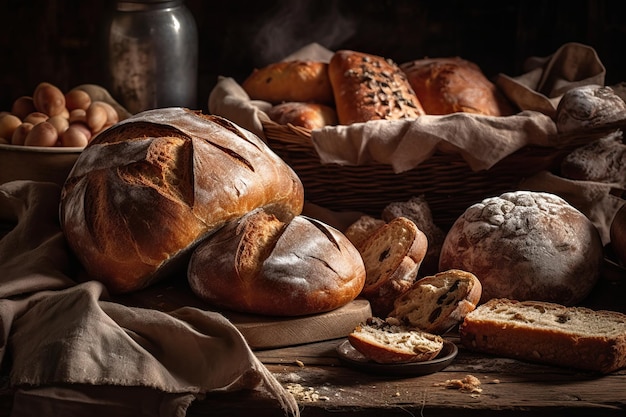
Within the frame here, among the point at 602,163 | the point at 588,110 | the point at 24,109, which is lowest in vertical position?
the point at 24,109

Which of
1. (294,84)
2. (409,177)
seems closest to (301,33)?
(294,84)

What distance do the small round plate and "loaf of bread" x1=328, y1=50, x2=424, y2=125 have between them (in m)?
1.12

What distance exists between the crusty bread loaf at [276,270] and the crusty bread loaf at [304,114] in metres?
0.80

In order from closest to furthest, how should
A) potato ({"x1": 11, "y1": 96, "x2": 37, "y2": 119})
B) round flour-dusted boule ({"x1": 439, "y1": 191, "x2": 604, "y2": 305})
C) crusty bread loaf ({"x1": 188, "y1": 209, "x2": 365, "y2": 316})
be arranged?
1. crusty bread loaf ({"x1": 188, "y1": 209, "x2": 365, "y2": 316})
2. round flour-dusted boule ({"x1": 439, "y1": 191, "x2": 604, "y2": 305})
3. potato ({"x1": 11, "y1": 96, "x2": 37, "y2": 119})

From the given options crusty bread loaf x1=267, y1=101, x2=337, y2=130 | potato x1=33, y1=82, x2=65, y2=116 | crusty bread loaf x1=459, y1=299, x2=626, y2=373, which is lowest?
crusty bread loaf x1=459, y1=299, x2=626, y2=373

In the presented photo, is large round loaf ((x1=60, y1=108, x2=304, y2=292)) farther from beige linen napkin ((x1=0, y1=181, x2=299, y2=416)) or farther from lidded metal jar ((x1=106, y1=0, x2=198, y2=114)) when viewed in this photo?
lidded metal jar ((x1=106, y1=0, x2=198, y2=114))

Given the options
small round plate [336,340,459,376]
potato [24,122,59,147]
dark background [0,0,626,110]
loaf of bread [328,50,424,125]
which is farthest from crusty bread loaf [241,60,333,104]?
small round plate [336,340,459,376]

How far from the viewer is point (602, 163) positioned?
290 cm

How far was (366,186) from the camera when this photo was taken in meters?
2.92

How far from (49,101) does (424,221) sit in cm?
131

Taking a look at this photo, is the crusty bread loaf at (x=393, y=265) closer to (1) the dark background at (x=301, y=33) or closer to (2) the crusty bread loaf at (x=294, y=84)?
(2) the crusty bread loaf at (x=294, y=84)

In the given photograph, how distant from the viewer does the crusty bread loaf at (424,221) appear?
2.67 m

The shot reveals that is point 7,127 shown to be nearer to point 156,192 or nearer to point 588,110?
point 156,192

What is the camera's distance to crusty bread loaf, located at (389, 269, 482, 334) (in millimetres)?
2188
